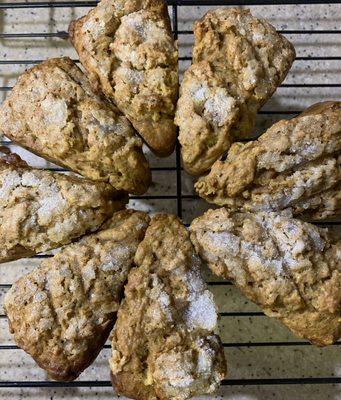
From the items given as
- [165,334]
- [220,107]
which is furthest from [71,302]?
[220,107]

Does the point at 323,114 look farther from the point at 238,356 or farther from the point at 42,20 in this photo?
→ the point at 42,20

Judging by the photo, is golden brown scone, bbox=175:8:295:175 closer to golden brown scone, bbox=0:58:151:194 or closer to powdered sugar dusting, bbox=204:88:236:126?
powdered sugar dusting, bbox=204:88:236:126

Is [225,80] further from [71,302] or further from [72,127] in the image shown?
[71,302]

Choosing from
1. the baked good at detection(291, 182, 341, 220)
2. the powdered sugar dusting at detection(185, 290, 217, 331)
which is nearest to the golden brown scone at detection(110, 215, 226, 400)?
the powdered sugar dusting at detection(185, 290, 217, 331)

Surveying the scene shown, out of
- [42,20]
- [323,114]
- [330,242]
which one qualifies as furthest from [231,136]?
[42,20]

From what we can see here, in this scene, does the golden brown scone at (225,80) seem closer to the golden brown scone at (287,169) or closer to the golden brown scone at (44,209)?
the golden brown scone at (287,169)

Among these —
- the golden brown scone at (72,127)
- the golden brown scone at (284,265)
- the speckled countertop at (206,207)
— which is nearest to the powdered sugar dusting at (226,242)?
the golden brown scone at (284,265)
